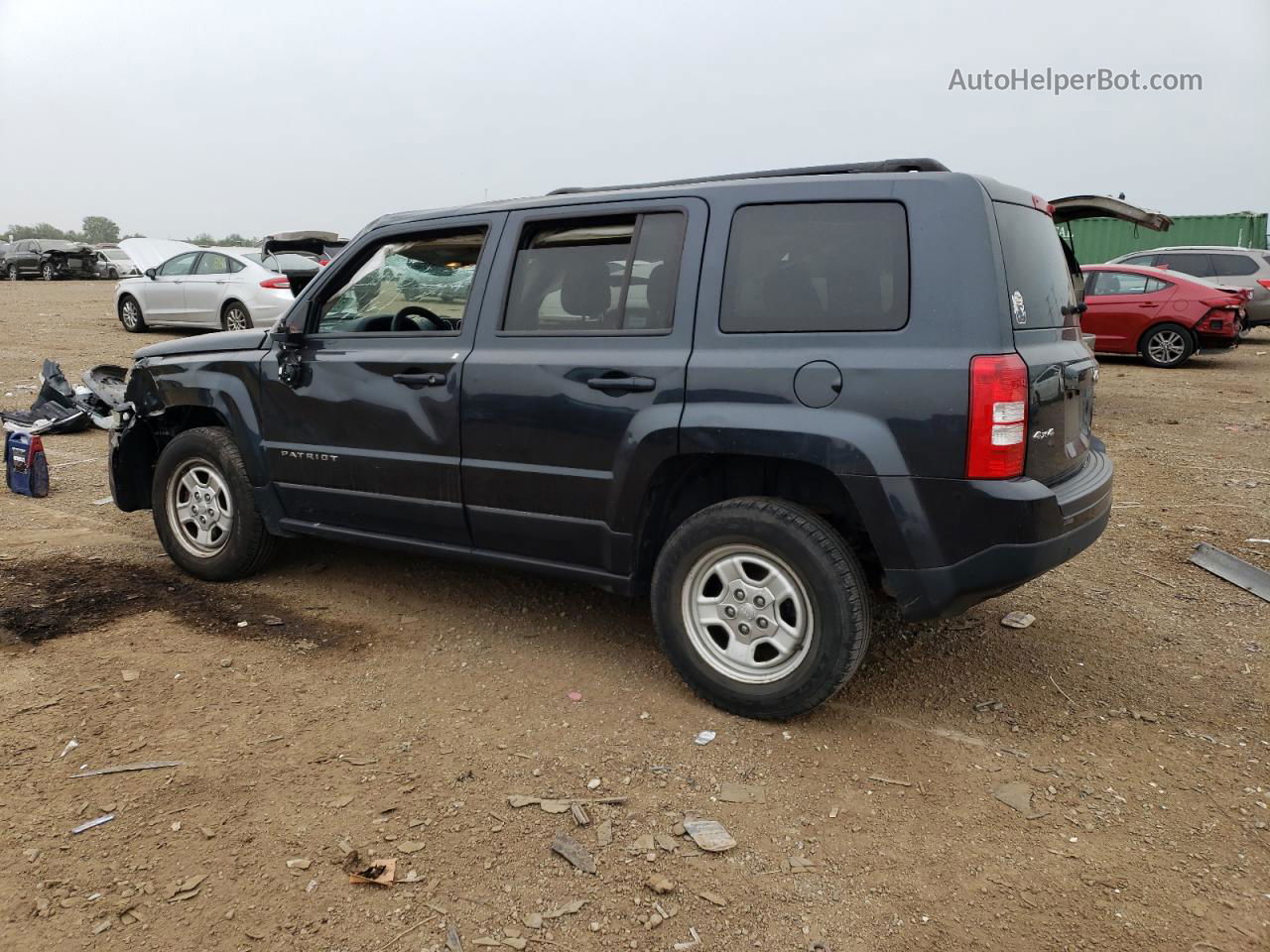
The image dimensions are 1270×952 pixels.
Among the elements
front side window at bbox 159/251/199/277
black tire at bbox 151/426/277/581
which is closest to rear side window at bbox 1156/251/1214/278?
front side window at bbox 159/251/199/277

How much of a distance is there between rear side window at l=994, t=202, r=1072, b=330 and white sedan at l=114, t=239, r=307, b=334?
11870mm

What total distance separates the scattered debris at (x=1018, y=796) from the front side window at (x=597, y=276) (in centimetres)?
190

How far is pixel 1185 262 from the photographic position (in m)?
16.1

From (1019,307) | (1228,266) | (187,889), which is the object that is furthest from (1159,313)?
(187,889)

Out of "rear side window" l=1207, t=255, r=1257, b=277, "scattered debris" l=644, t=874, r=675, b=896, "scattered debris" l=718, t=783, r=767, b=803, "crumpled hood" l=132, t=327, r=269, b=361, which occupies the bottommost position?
"scattered debris" l=644, t=874, r=675, b=896

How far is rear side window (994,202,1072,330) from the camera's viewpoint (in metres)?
3.16

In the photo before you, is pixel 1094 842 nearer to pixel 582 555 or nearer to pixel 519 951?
pixel 519 951

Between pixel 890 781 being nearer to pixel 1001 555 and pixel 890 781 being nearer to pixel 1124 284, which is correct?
pixel 1001 555

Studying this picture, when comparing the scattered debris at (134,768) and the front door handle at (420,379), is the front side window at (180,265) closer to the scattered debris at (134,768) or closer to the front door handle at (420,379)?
the front door handle at (420,379)

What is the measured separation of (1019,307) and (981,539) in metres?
0.77

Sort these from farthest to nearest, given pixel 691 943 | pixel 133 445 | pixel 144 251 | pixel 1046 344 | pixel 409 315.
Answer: pixel 144 251
pixel 133 445
pixel 409 315
pixel 1046 344
pixel 691 943

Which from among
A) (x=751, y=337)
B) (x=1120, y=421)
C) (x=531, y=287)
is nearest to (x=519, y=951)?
(x=751, y=337)

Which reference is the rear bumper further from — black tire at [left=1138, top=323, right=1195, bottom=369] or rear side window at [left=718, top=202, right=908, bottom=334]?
black tire at [left=1138, top=323, right=1195, bottom=369]

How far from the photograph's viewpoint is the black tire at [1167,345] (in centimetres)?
1338
